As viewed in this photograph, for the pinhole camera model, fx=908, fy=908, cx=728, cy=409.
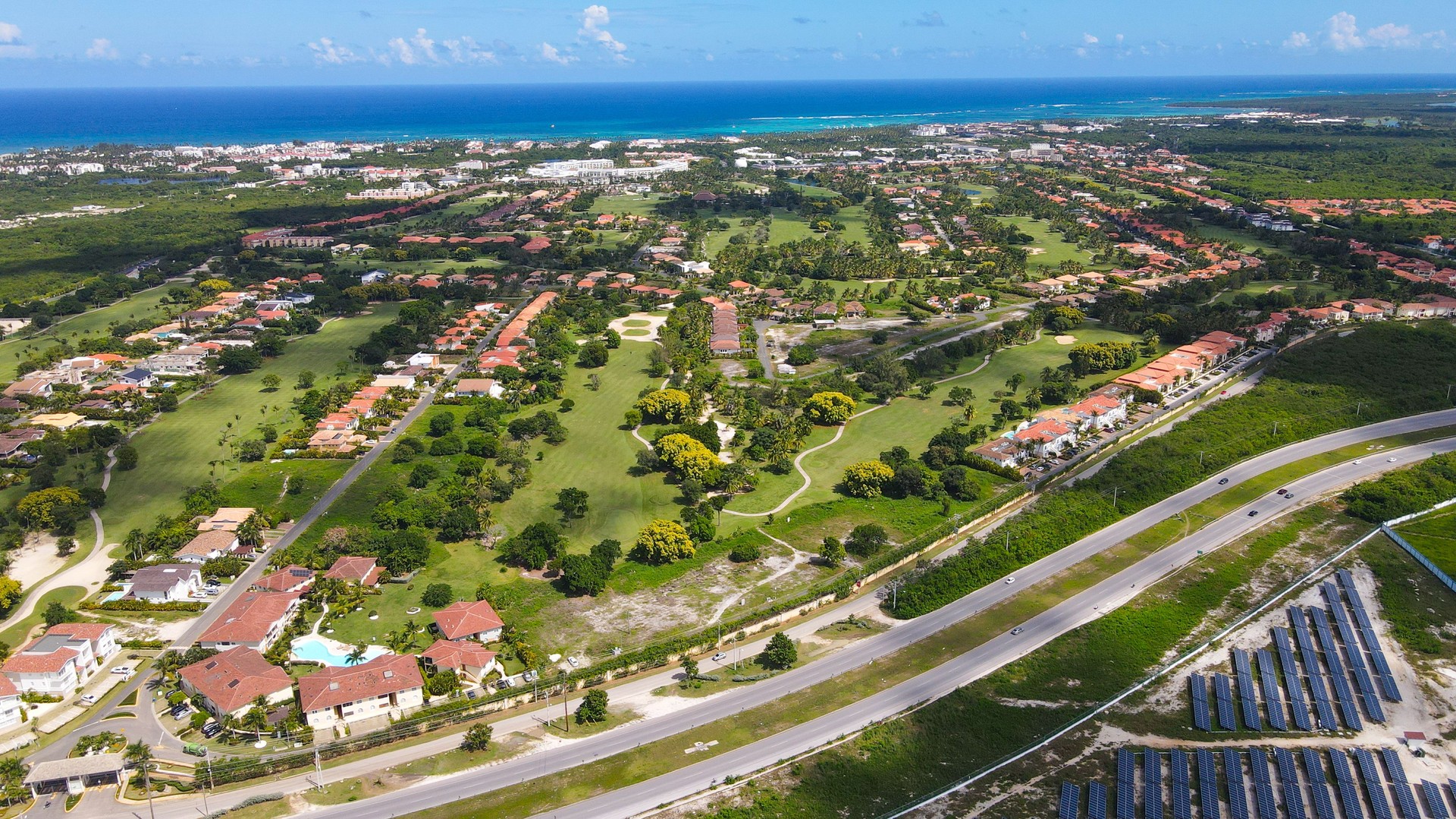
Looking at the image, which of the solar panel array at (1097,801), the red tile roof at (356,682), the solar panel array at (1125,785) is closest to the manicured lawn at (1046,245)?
the solar panel array at (1125,785)

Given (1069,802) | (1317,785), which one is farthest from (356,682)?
(1317,785)

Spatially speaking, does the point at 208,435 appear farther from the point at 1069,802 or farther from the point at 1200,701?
the point at 1200,701

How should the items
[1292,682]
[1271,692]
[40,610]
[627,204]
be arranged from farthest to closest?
1. [627,204]
2. [40,610]
3. [1292,682]
4. [1271,692]

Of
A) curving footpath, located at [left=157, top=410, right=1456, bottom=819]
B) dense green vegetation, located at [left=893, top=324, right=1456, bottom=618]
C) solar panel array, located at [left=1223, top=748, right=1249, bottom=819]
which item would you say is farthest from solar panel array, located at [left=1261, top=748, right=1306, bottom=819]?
dense green vegetation, located at [left=893, top=324, right=1456, bottom=618]

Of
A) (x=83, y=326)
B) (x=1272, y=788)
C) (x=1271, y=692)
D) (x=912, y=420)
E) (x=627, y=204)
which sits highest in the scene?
(x=627, y=204)

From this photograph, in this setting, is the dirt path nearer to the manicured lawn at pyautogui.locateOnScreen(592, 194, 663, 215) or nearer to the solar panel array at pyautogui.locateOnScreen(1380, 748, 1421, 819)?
the solar panel array at pyautogui.locateOnScreen(1380, 748, 1421, 819)
